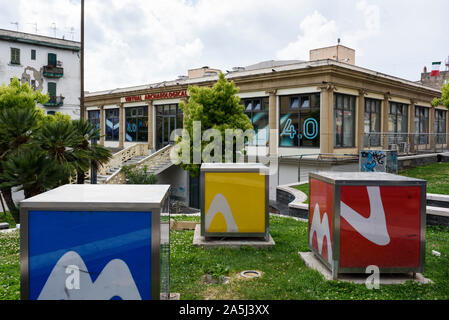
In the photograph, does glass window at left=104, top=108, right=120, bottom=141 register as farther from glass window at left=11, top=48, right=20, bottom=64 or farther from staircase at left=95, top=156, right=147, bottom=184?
glass window at left=11, top=48, right=20, bottom=64

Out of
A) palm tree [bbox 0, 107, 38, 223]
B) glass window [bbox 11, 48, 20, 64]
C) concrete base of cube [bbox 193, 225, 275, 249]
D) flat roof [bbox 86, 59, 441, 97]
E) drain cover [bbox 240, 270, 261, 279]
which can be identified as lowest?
drain cover [bbox 240, 270, 261, 279]

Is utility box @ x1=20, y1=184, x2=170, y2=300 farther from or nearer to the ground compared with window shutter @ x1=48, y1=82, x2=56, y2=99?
nearer to the ground

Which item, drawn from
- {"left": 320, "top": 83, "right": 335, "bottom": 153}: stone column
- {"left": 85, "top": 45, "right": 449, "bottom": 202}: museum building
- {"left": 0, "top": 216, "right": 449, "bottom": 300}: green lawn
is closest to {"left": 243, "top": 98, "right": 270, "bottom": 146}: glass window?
{"left": 85, "top": 45, "right": 449, "bottom": 202}: museum building

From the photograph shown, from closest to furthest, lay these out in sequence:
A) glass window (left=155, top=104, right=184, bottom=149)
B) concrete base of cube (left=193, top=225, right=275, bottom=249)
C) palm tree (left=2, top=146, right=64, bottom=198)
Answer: concrete base of cube (left=193, top=225, right=275, bottom=249) → palm tree (left=2, top=146, right=64, bottom=198) → glass window (left=155, top=104, right=184, bottom=149)

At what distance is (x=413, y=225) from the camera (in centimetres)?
637

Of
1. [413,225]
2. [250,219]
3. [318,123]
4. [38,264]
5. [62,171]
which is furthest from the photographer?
[318,123]

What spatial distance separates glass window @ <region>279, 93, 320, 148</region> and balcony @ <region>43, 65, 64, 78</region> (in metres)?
28.8

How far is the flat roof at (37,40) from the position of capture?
133 ft

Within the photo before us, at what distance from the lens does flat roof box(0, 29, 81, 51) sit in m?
40.5

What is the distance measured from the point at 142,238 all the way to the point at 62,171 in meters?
8.36

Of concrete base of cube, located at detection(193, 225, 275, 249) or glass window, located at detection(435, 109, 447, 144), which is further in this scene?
glass window, located at detection(435, 109, 447, 144)

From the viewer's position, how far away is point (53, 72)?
43.2 m
